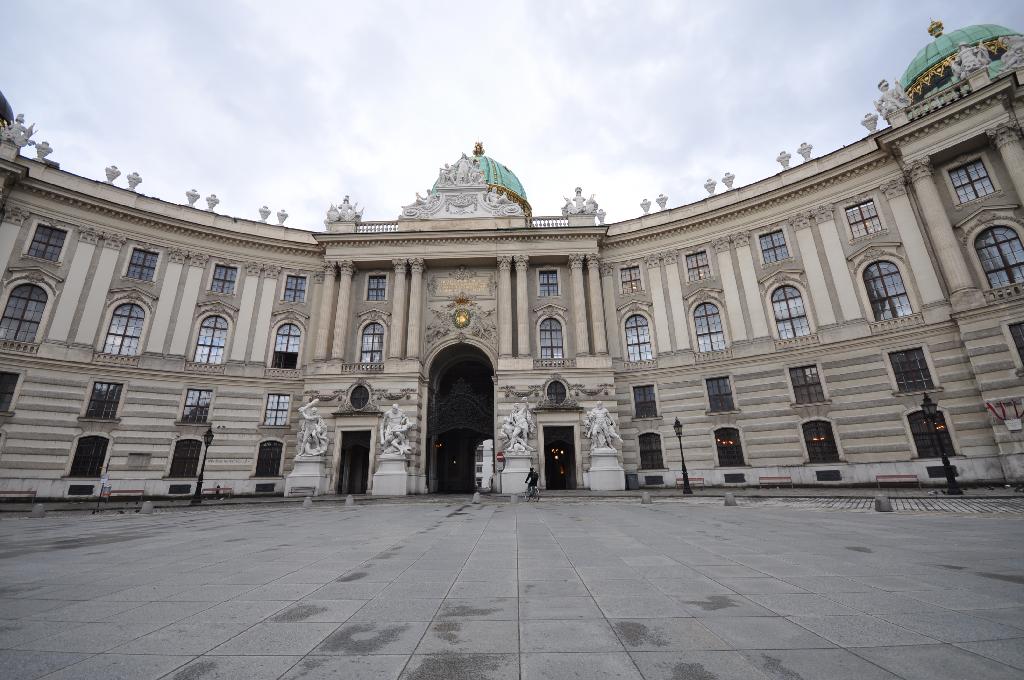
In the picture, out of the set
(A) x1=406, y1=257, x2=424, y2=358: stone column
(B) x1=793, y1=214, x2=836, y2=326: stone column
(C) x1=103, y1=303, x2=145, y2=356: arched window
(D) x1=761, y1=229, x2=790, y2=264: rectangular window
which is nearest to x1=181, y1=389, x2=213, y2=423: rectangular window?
(C) x1=103, y1=303, x2=145, y2=356: arched window

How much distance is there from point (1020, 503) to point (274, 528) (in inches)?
821

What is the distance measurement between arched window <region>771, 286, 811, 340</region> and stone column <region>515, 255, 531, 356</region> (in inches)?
598

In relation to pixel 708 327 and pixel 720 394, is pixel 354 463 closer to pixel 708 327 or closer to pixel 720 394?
pixel 720 394

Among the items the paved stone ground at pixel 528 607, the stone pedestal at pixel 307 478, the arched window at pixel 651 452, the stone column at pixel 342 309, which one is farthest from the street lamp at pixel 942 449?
the stone column at pixel 342 309

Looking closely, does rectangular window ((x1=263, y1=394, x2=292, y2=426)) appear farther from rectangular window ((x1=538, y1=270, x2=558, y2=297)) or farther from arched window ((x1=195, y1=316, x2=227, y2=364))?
rectangular window ((x1=538, y1=270, x2=558, y2=297))

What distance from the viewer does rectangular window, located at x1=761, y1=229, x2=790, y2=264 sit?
27047 millimetres

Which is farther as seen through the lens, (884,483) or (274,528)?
(884,483)

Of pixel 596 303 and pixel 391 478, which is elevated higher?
pixel 596 303

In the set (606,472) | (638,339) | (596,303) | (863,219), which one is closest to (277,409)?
(606,472)

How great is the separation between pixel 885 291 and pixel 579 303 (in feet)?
54.7

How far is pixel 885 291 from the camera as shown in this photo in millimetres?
23578

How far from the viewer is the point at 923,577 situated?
5094 millimetres

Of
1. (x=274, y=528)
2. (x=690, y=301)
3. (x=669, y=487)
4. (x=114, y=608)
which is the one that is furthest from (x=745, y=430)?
(x=114, y=608)

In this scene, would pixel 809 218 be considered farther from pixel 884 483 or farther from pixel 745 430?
pixel 884 483
